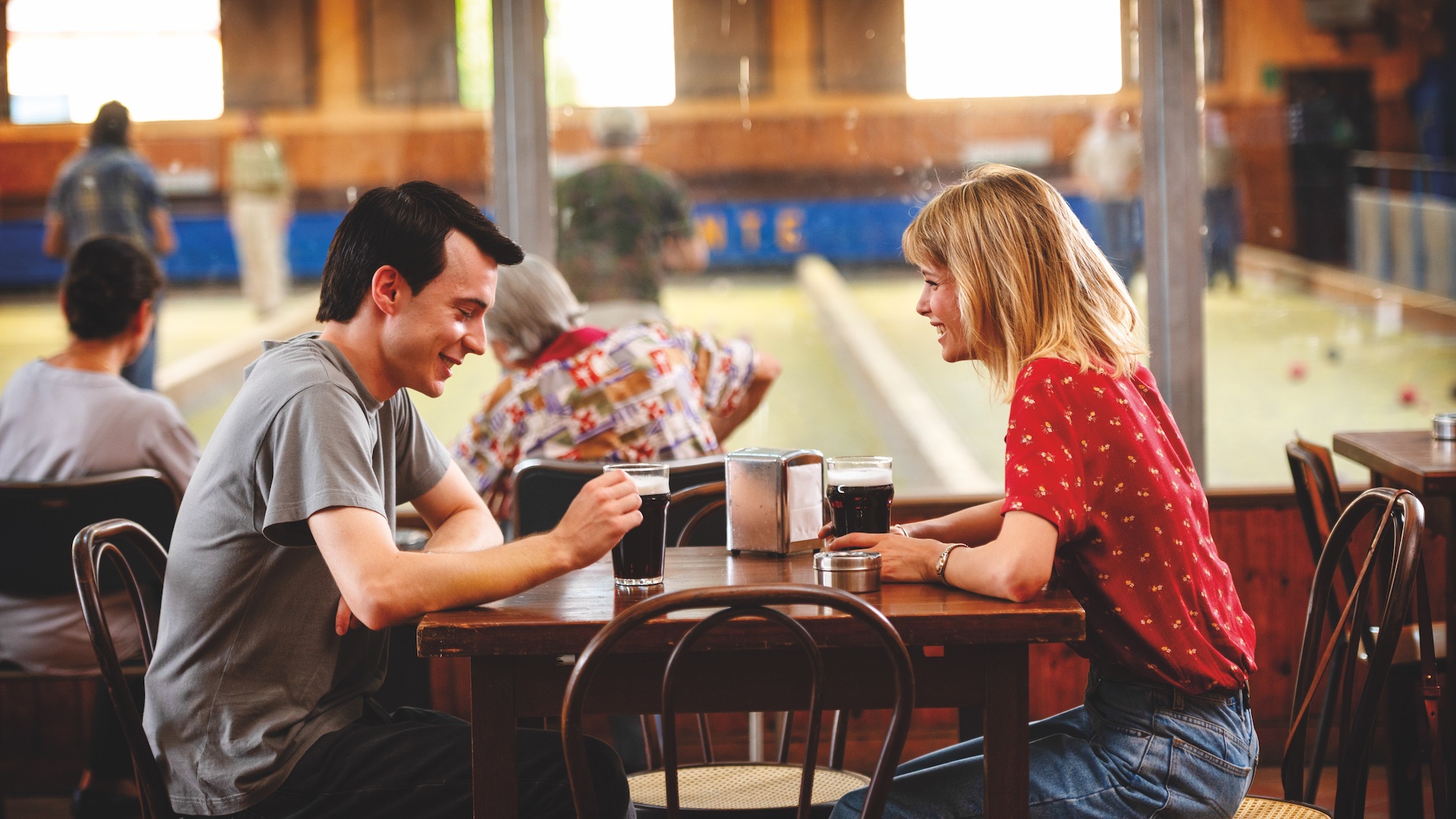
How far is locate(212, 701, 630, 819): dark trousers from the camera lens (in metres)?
1.53

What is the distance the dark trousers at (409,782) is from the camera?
1.53 meters

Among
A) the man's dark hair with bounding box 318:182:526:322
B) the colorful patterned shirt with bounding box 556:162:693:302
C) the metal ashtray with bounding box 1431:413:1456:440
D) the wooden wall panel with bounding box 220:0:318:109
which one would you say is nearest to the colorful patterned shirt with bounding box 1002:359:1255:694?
the man's dark hair with bounding box 318:182:526:322

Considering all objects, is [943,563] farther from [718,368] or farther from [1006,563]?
[718,368]

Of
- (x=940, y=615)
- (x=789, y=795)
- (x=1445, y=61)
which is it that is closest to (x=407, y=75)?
(x=789, y=795)

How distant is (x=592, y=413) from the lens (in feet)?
8.65

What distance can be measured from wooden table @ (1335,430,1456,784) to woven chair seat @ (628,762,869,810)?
3.41 ft

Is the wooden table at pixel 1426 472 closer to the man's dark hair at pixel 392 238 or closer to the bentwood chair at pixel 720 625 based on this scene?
the bentwood chair at pixel 720 625

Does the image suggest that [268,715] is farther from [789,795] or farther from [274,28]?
[274,28]

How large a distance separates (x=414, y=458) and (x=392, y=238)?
0.39m

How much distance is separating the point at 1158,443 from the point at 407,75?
3108 mm

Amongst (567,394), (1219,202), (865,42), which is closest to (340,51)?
(865,42)

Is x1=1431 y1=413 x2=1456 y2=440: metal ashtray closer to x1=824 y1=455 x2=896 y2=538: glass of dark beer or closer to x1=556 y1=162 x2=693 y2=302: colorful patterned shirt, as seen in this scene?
x1=824 y1=455 x2=896 y2=538: glass of dark beer

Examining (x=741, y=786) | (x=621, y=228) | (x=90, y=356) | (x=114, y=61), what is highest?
(x=114, y=61)

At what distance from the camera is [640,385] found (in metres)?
2.64
